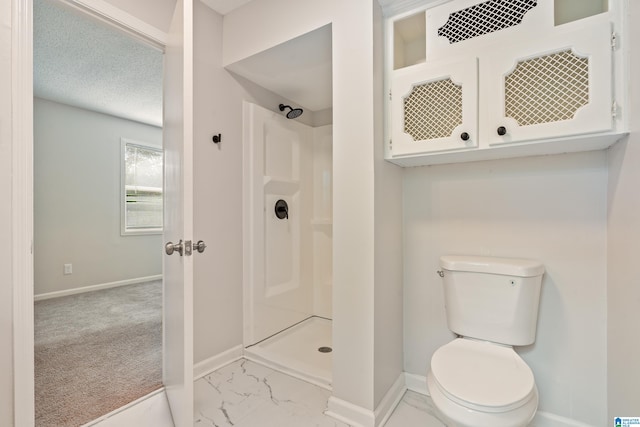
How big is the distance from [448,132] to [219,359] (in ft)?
6.49

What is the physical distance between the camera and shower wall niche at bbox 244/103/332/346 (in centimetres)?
224

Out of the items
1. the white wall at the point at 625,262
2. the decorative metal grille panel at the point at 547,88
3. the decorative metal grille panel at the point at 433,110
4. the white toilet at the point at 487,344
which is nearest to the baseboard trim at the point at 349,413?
the white toilet at the point at 487,344

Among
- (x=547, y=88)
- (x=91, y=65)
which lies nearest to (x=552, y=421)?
(x=547, y=88)

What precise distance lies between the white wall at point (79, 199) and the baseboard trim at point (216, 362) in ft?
9.73

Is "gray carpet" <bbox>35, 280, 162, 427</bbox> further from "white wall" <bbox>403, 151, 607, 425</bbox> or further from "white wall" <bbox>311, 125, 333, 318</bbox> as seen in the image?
"white wall" <bbox>403, 151, 607, 425</bbox>

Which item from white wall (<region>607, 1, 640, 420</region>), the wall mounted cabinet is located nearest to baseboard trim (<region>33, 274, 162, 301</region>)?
the wall mounted cabinet

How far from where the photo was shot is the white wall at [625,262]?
104 centimetres

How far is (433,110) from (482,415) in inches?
50.7

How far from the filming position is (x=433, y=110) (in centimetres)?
148

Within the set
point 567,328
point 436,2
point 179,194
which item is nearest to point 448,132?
point 436,2

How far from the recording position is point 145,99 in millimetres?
3549

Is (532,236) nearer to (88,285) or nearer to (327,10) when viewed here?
(327,10)

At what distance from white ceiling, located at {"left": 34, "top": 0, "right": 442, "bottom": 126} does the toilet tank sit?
53.3 inches

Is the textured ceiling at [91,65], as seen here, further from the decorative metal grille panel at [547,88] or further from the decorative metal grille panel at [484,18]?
the decorative metal grille panel at [547,88]
